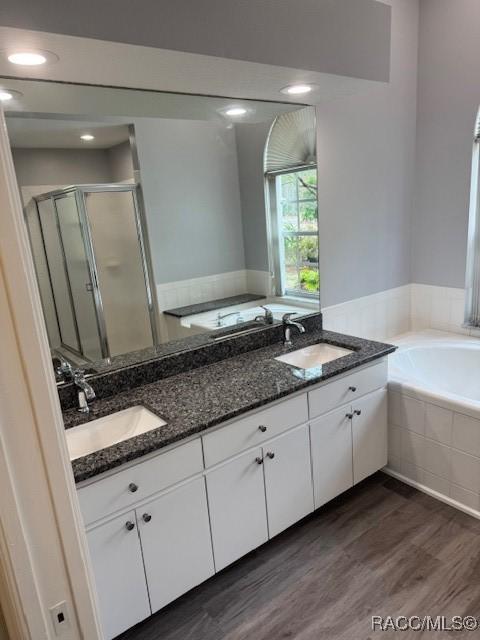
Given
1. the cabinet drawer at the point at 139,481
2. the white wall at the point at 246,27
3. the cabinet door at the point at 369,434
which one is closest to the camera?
the white wall at the point at 246,27

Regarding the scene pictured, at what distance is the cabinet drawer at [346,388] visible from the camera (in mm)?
2088

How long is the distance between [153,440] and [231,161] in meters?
1.55

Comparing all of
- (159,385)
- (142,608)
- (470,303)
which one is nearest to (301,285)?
(159,385)

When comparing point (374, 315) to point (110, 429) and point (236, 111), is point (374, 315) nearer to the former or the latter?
point (236, 111)

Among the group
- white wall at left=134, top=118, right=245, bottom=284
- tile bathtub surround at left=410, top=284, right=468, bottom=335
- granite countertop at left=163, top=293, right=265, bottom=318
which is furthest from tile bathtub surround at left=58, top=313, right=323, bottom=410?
tile bathtub surround at left=410, top=284, right=468, bottom=335

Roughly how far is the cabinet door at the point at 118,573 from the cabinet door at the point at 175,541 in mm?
36

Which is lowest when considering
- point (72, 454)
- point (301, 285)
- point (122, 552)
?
point (122, 552)

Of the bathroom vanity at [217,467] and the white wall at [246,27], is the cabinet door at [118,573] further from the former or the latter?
the white wall at [246,27]

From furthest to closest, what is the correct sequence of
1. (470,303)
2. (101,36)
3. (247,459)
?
(470,303) → (247,459) → (101,36)

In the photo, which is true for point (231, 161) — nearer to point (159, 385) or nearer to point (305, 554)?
point (159, 385)

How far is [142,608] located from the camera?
64.2 inches

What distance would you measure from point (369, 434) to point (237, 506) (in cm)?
93

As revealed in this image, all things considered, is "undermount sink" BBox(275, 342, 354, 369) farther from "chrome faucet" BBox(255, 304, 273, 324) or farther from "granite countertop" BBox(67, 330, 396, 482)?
"chrome faucet" BBox(255, 304, 273, 324)

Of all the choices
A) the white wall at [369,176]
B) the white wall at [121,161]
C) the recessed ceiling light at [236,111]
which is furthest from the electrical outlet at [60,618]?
the white wall at [369,176]
